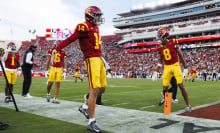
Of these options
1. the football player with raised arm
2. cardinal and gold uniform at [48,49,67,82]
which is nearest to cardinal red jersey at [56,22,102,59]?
the football player with raised arm

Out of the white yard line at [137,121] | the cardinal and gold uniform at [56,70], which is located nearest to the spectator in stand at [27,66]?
the cardinal and gold uniform at [56,70]

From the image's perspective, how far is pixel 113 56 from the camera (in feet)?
180

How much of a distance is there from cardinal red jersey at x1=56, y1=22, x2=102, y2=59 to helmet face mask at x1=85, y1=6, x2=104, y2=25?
98 mm

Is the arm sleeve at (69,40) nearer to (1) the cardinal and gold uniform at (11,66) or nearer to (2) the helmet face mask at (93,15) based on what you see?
(2) the helmet face mask at (93,15)

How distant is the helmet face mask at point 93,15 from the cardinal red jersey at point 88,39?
10 cm

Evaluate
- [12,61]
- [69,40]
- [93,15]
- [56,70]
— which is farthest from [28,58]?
→ [93,15]

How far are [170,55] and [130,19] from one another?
67655 mm

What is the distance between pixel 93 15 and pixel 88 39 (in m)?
0.43

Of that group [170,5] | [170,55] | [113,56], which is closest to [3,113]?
[170,55]

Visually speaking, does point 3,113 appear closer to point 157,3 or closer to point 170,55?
point 170,55

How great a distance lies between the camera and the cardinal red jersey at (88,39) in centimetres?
360

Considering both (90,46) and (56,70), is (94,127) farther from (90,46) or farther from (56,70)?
(56,70)

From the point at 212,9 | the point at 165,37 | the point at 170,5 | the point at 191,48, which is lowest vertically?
the point at 165,37

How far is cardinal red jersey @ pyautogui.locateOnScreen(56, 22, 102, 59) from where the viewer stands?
3.60m
